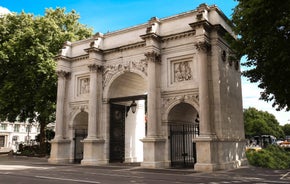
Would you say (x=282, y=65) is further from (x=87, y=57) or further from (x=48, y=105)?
(x=48, y=105)

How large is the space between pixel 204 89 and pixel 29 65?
1803 cm

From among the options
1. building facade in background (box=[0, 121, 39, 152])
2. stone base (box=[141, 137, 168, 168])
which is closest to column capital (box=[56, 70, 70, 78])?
stone base (box=[141, 137, 168, 168])

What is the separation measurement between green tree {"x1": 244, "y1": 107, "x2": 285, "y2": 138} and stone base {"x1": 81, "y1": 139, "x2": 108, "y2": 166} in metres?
57.3

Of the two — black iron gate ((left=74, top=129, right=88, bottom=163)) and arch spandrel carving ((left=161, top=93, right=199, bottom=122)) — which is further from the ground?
arch spandrel carving ((left=161, top=93, right=199, bottom=122))

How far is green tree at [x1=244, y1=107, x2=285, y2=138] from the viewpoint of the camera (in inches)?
2805

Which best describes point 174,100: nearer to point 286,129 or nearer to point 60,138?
point 60,138

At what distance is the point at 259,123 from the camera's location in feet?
234

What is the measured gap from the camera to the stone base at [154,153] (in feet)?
59.3

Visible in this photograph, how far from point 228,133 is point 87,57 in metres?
12.7

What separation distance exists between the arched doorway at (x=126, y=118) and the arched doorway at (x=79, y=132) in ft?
9.79

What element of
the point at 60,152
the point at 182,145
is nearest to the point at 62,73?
the point at 60,152

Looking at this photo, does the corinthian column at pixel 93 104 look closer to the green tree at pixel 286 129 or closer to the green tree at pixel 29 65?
the green tree at pixel 29 65

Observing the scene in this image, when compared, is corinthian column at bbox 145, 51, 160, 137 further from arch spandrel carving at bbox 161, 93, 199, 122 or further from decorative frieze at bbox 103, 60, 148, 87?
decorative frieze at bbox 103, 60, 148, 87

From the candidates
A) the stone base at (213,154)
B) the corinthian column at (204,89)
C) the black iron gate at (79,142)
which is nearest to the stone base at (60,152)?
the black iron gate at (79,142)
